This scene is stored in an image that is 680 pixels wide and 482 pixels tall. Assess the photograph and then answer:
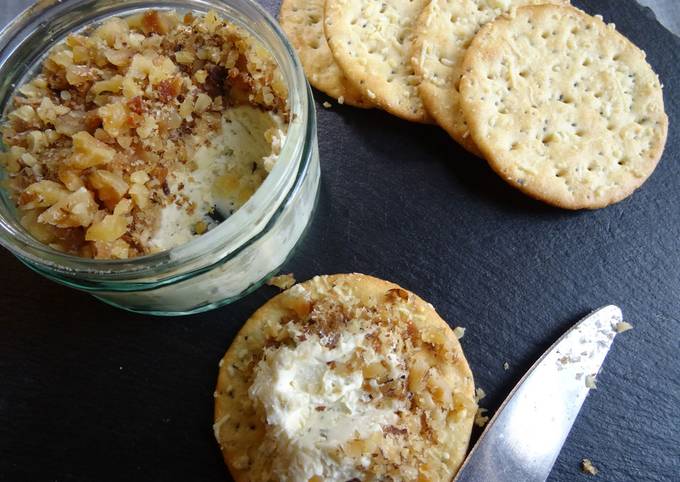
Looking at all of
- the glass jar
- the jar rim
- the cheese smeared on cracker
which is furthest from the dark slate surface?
the jar rim

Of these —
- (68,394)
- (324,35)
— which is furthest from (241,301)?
(324,35)

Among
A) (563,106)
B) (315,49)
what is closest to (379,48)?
(315,49)

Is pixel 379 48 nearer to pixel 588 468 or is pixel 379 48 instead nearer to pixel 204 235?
pixel 204 235

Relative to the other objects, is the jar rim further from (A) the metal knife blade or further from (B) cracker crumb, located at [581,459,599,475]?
(B) cracker crumb, located at [581,459,599,475]

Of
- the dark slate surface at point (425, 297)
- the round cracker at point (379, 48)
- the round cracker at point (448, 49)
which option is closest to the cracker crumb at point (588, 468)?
the dark slate surface at point (425, 297)

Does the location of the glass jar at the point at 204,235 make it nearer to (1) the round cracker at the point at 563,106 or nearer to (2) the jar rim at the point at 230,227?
(2) the jar rim at the point at 230,227
